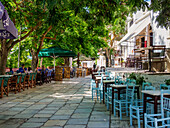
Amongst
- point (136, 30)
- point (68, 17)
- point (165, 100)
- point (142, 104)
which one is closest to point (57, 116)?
point (142, 104)

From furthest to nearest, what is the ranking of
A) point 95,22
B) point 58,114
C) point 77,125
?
1. point 95,22
2. point 58,114
3. point 77,125

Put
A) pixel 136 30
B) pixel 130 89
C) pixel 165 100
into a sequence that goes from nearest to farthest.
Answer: pixel 165 100
pixel 130 89
pixel 136 30

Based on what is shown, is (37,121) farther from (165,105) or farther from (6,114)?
(165,105)

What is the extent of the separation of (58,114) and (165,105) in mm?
3192

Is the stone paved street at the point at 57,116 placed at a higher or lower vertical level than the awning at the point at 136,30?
lower

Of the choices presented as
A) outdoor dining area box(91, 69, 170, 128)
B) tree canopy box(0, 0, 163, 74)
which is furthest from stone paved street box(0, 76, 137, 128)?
tree canopy box(0, 0, 163, 74)

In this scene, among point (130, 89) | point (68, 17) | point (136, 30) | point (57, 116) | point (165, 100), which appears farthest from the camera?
point (136, 30)

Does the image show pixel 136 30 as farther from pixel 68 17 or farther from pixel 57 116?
pixel 57 116

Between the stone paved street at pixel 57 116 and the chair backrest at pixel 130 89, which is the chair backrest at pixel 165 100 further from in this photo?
the chair backrest at pixel 130 89

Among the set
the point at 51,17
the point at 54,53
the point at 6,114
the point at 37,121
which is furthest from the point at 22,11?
the point at 37,121

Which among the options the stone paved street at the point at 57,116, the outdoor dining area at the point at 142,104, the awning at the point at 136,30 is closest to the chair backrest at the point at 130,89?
the outdoor dining area at the point at 142,104

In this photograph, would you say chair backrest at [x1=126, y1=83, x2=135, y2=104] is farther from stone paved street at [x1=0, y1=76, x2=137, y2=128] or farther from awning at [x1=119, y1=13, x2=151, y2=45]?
awning at [x1=119, y1=13, x2=151, y2=45]

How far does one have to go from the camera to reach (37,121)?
5457mm

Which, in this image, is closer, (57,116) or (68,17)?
(57,116)
